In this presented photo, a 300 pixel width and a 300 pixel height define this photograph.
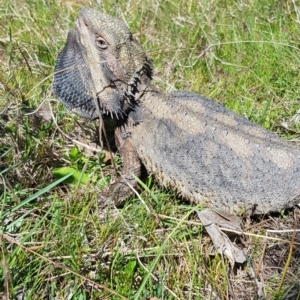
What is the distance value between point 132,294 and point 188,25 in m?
2.77

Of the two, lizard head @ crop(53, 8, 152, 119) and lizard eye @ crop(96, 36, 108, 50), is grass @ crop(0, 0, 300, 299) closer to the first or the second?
lizard head @ crop(53, 8, 152, 119)

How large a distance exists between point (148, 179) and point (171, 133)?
13.2 inches

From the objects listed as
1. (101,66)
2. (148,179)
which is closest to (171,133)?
(148,179)

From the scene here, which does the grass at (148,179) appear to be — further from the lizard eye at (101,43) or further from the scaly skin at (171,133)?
the lizard eye at (101,43)

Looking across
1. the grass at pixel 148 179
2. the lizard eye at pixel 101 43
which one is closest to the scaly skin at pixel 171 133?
the lizard eye at pixel 101 43

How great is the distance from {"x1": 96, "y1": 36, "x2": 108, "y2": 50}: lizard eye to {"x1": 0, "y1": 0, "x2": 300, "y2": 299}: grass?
381mm

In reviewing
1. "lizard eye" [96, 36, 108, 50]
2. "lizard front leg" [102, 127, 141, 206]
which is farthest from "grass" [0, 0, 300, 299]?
"lizard eye" [96, 36, 108, 50]

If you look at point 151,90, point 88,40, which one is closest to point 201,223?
point 151,90

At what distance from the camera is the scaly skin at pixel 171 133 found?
2.98m

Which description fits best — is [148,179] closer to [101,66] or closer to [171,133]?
[171,133]

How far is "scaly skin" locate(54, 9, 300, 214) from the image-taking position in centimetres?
298

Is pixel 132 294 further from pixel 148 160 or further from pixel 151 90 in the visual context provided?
pixel 151 90

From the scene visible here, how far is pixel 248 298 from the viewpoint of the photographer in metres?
2.68

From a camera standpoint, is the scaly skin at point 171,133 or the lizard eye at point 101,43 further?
the lizard eye at point 101,43
